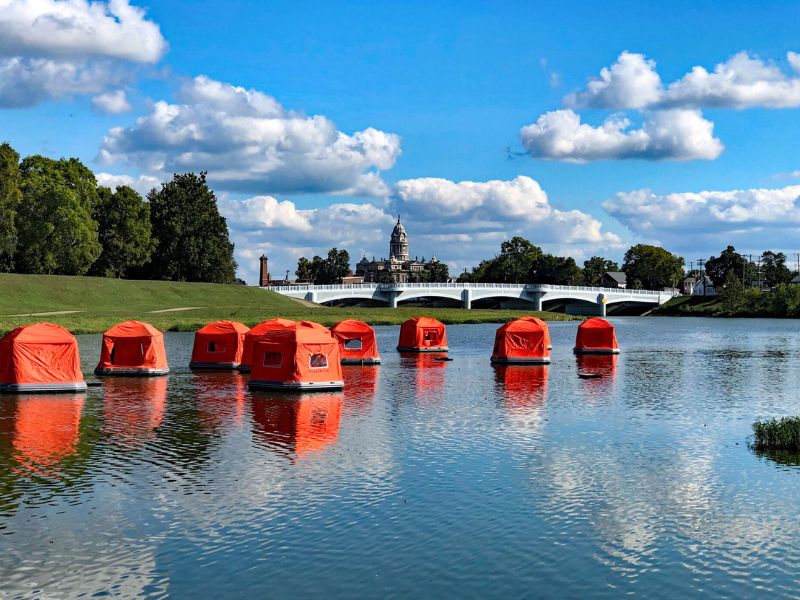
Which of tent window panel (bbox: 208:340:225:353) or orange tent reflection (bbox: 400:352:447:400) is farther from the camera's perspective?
tent window panel (bbox: 208:340:225:353)

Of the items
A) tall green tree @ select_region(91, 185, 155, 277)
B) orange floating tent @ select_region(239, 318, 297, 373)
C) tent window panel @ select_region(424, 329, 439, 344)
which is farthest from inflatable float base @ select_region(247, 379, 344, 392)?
tall green tree @ select_region(91, 185, 155, 277)

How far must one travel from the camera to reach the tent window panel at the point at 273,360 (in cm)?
4659

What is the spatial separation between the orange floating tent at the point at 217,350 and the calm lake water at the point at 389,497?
1345 centimetres

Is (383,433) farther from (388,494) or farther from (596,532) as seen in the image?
(596,532)

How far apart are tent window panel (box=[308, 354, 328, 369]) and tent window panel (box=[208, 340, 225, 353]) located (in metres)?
16.1

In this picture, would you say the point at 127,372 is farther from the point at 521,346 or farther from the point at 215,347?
the point at 521,346

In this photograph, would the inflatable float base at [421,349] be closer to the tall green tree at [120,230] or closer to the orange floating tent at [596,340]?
the orange floating tent at [596,340]

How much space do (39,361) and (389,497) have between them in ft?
89.3

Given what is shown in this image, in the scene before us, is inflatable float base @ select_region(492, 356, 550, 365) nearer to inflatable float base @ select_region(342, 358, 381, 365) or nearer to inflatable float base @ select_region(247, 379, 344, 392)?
inflatable float base @ select_region(342, 358, 381, 365)

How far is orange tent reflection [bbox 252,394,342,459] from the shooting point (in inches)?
1250

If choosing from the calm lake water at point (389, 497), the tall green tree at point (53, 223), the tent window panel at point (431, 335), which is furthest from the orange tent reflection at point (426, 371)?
the tall green tree at point (53, 223)

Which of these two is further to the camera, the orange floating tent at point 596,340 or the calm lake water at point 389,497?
the orange floating tent at point 596,340

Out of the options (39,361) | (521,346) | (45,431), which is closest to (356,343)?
(521,346)

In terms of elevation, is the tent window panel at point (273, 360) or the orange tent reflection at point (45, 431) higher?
the tent window panel at point (273, 360)
